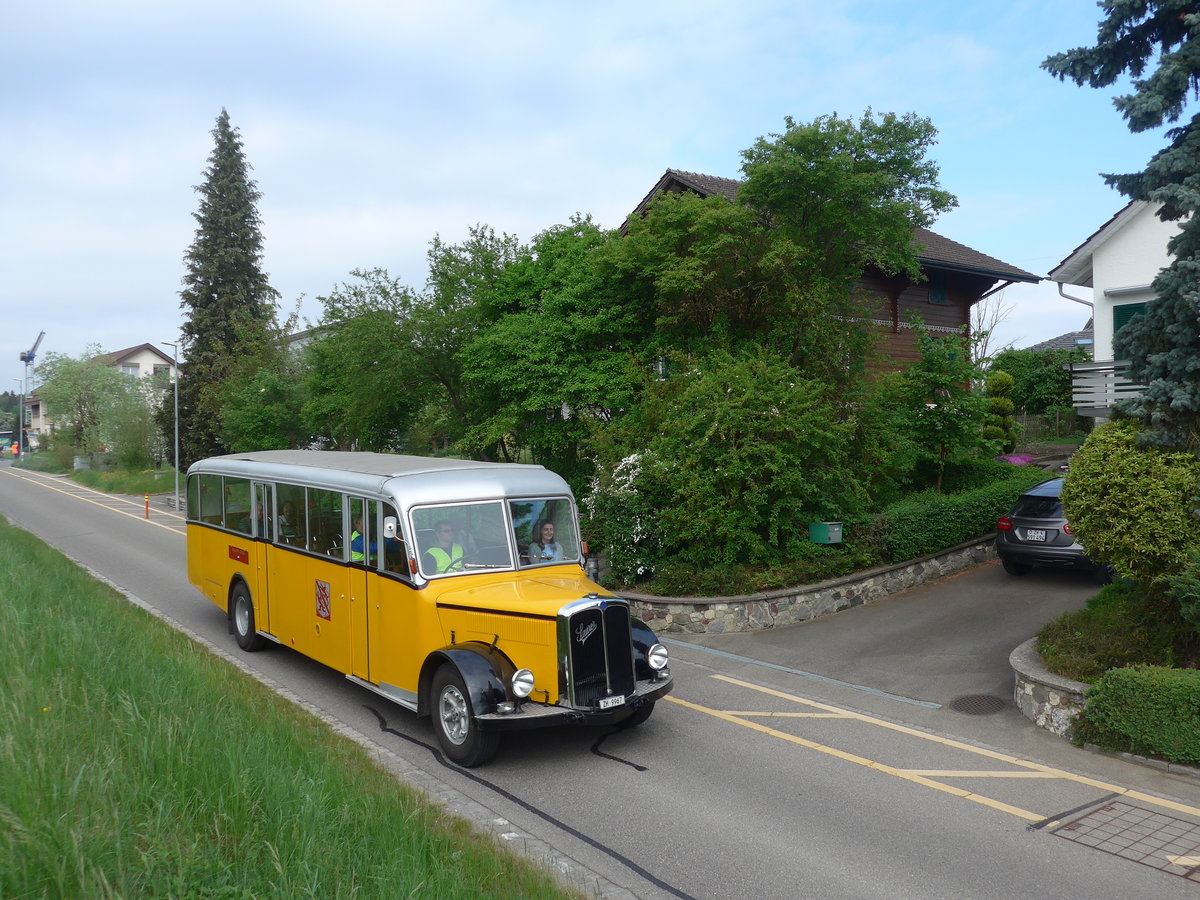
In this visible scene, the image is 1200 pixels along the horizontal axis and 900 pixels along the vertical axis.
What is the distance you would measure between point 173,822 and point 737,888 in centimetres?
332

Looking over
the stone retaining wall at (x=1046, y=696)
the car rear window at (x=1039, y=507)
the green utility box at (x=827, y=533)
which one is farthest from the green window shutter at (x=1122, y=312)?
the stone retaining wall at (x=1046, y=696)

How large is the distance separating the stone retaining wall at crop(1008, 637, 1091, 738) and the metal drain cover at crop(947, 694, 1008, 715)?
0.21 meters

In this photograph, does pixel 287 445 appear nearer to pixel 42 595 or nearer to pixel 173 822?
pixel 42 595

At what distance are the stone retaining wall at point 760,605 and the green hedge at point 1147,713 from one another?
5.26m

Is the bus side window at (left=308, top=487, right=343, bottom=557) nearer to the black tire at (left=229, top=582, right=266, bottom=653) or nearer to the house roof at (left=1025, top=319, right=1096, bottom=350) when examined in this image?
the black tire at (left=229, top=582, right=266, bottom=653)

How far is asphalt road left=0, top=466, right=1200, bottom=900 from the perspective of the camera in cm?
580

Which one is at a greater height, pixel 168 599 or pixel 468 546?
pixel 468 546

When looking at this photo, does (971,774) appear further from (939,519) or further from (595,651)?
(939,519)

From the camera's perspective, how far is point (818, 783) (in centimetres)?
739

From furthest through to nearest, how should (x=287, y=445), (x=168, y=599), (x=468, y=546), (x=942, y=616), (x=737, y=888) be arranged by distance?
(x=287, y=445)
(x=168, y=599)
(x=942, y=616)
(x=468, y=546)
(x=737, y=888)

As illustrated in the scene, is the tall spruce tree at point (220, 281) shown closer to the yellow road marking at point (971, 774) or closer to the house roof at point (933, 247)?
the house roof at point (933, 247)

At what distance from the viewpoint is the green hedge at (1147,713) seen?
735 cm

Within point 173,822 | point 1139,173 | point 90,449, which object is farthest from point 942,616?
point 90,449

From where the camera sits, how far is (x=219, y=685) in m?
7.91
